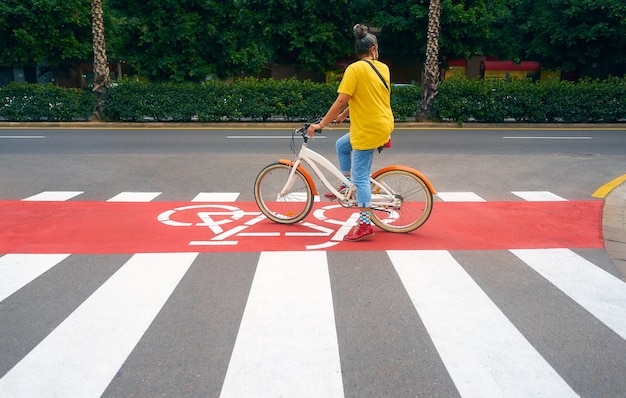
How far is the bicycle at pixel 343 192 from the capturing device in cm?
581

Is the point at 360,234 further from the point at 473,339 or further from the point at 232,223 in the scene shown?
the point at 473,339

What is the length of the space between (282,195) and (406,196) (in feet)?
4.77

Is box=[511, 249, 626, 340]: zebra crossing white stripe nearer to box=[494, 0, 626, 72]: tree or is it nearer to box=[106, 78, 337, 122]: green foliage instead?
box=[106, 78, 337, 122]: green foliage

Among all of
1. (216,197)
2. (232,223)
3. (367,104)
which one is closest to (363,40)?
(367,104)

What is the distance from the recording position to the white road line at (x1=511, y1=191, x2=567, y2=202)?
7.57 m

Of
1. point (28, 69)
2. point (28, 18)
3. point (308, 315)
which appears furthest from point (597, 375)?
point (28, 69)

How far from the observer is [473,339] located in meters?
3.46

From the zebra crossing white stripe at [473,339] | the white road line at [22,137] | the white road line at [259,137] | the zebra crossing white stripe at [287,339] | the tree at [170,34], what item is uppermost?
the tree at [170,34]

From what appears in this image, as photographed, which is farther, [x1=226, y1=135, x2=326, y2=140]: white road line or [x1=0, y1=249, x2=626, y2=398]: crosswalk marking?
[x1=226, y1=135, x2=326, y2=140]: white road line

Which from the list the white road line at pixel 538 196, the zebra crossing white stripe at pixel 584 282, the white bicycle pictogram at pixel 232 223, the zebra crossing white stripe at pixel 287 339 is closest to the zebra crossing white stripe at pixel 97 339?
the zebra crossing white stripe at pixel 287 339

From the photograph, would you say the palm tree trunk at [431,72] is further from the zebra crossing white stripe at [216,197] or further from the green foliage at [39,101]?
the zebra crossing white stripe at [216,197]

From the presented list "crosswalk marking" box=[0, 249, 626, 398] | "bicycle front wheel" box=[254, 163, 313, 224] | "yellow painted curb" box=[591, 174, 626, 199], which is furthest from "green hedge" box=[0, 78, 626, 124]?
"crosswalk marking" box=[0, 249, 626, 398]

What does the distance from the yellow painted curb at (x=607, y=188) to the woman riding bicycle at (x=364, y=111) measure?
Answer: 4221mm

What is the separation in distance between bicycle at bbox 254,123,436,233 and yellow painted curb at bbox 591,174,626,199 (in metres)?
3.57
